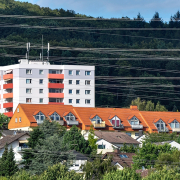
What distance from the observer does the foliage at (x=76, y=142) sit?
310ft

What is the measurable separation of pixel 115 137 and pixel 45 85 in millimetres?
40706

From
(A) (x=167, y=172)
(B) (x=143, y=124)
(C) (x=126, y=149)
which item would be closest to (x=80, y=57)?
(B) (x=143, y=124)

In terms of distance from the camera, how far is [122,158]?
93625mm

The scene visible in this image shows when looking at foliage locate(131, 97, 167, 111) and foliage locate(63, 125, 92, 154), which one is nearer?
foliage locate(63, 125, 92, 154)

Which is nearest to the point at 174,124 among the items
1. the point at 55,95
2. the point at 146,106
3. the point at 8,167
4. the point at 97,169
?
the point at 55,95

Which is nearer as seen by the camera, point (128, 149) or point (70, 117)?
point (128, 149)

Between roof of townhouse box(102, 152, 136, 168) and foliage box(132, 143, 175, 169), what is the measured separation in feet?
7.32

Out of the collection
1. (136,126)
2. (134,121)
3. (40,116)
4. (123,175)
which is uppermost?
(40,116)

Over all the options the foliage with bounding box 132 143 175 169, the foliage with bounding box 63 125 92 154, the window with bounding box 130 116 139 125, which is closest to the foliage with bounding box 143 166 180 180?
the foliage with bounding box 132 143 175 169

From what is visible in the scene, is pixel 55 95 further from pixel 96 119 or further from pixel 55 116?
pixel 55 116

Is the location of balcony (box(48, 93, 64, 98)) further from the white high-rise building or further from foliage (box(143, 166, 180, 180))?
foliage (box(143, 166, 180, 180))

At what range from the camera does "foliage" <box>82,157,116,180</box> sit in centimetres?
7962

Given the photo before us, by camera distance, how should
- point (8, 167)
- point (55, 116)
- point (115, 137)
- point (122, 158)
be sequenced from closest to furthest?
point (8, 167)
point (122, 158)
point (115, 137)
point (55, 116)

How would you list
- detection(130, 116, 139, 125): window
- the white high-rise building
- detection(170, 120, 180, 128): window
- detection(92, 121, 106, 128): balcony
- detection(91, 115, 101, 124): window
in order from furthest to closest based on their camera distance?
the white high-rise building
detection(170, 120, 180, 128): window
detection(130, 116, 139, 125): window
detection(91, 115, 101, 124): window
detection(92, 121, 106, 128): balcony
